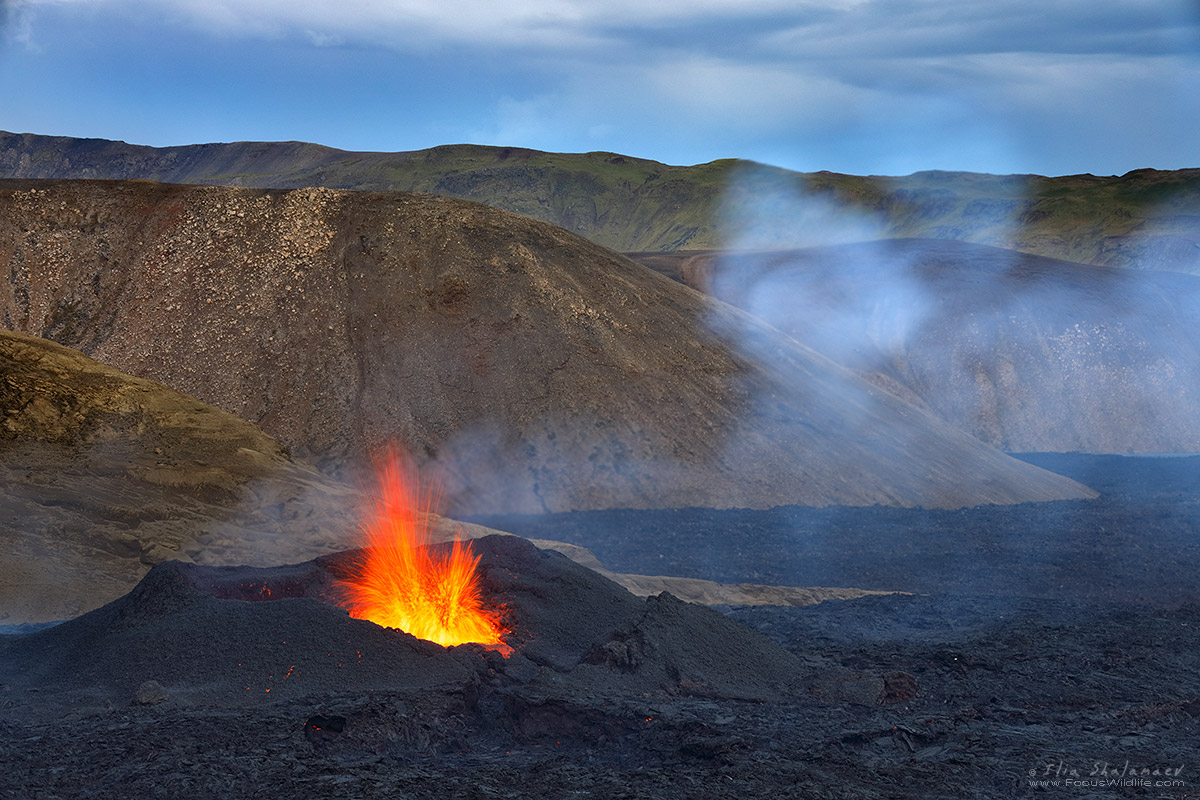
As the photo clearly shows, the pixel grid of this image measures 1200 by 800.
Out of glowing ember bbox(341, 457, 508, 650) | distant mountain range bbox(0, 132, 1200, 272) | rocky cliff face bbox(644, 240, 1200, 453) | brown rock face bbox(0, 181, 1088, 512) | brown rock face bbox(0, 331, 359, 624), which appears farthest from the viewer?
distant mountain range bbox(0, 132, 1200, 272)

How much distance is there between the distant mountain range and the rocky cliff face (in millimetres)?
46551

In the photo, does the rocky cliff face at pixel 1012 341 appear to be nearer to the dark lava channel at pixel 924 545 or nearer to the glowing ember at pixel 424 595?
the dark lava channel at pixel 924 545

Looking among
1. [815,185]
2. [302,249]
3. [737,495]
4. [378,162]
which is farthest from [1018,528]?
[378,162]

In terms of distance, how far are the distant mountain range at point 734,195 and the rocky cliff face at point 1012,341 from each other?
46.6 m

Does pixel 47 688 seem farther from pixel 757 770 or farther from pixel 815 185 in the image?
pixel 815 185

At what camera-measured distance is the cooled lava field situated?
9.38 metres

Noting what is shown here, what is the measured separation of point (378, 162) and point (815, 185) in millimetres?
69731

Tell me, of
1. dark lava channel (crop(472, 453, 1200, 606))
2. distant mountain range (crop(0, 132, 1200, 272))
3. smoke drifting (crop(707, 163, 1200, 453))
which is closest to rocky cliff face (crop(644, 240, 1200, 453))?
smoke drifting (crop(707, 163, 1200, 453))

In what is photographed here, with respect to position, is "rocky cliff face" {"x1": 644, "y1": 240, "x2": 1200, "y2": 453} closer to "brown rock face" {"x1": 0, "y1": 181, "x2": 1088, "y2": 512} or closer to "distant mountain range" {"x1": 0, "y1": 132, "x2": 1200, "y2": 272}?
"brown rock face" {"x1": 0, "y1": 181, "x2": 1088, "y2": 512}

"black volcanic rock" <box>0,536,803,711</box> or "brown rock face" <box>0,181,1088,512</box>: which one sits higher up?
"brown rock face" <box>0,181,1088,512</box>

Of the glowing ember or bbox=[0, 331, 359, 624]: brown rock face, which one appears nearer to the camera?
the glowing ember

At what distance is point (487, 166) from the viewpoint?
160000 millimetres

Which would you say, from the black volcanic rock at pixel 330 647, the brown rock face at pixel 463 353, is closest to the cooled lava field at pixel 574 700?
the black volcanic rock at pixel 330 647

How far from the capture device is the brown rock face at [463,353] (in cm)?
3136
